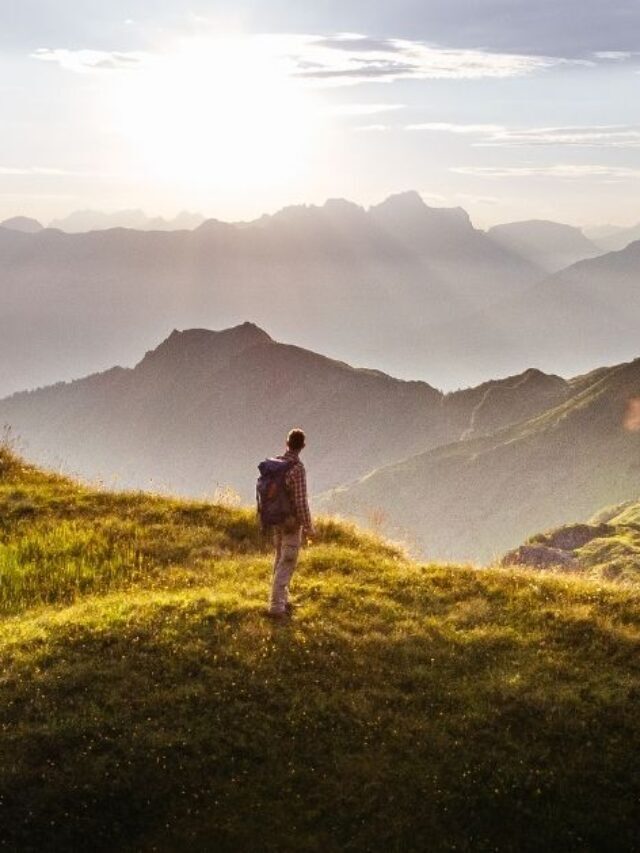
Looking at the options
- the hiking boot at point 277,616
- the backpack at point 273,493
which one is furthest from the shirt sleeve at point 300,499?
the hiking boot at point 277,616

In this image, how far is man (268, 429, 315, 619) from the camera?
1570 cm

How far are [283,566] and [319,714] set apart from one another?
319cm

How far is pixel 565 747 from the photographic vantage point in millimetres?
13203

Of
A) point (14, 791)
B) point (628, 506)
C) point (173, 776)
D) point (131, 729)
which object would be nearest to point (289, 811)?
point (173, 776)

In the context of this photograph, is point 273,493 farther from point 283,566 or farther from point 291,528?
point 283,566

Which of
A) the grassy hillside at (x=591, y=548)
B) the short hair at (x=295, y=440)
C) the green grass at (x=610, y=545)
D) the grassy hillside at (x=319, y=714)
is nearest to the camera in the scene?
the grassy hillside at (x=319, y=714)

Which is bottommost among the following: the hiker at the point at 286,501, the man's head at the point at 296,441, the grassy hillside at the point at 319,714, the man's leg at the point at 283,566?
the grassy hillside at the point at 319,714

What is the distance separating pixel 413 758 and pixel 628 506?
199 metres

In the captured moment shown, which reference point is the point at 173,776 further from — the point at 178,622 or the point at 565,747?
the point at 565,747

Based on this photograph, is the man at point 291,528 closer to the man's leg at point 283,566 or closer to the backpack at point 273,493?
the man's leg at point 283,566

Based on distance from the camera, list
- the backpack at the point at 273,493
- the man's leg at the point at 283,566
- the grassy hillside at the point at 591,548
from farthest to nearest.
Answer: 1. the grassy hillside at the point at 591,548
2. the man's leg at the point at 283,566
3. the backpack at the point at 273,493

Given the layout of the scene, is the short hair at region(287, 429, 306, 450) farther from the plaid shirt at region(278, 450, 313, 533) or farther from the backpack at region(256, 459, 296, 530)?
the backpack at region(256, 459, 296, 530)

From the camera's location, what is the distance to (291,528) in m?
15.9

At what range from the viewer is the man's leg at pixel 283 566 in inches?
630
